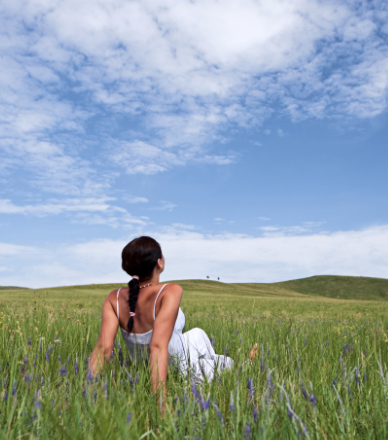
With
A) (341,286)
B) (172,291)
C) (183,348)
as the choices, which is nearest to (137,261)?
(172,291)

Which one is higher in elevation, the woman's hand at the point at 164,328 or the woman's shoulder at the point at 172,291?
the woman's shoulder at the point at 172,291

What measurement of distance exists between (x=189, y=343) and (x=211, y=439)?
6.46 feet

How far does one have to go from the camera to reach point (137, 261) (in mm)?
3545

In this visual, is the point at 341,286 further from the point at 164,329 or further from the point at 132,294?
the point at 164,329

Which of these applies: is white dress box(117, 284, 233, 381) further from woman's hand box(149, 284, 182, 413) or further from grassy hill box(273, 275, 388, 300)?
grassy hill box(273, 275, 388, 300)

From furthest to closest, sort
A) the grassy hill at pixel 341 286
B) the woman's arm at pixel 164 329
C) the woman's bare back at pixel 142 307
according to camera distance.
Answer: the grassy hill at pixel 341 286 → the woman's bare back at pixel 142 307 → the woman's arm at pixel 164 329

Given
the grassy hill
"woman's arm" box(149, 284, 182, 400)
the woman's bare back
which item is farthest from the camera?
the grassy hill

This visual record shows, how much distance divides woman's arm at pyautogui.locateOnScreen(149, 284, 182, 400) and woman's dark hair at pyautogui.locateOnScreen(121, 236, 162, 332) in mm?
337

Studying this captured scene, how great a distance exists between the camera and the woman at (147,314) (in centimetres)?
333

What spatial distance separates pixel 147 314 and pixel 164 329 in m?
0.45

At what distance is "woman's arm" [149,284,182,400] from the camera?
2.96 metres

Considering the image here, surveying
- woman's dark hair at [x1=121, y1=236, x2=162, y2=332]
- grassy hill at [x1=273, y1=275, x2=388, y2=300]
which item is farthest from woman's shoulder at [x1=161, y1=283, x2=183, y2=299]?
grassy hill at [x1=273, y1=275, x2=388, y2=300]

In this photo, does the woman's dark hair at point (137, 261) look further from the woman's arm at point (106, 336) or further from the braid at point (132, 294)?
the woman's arm at point (106, 336)

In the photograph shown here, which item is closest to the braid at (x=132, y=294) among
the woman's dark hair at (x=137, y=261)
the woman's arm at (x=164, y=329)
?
the woman's dark hair at (x=137, y=261)
